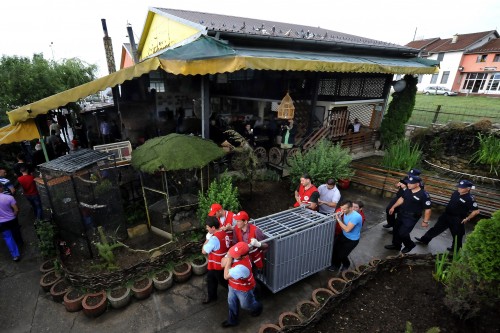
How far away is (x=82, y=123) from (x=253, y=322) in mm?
11167

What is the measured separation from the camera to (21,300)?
4.28 m

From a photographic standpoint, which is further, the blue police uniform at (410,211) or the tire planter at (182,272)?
the blue police uniform at (410,211)

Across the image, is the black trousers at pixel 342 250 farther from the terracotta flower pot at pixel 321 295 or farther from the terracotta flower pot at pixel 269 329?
the terracotta flower pot at pixel 269 329

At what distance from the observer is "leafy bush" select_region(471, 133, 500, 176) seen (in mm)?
8844

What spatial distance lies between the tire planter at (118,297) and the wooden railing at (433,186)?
7416 millimetres

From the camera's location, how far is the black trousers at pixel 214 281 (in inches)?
153

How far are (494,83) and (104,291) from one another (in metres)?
51.1

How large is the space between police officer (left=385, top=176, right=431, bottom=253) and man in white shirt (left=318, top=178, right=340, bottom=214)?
1.31m

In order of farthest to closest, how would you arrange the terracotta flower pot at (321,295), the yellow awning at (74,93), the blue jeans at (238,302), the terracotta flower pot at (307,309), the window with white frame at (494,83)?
the window with white frame at (494,83) < the yellow awning at (74,93) < the terracotta flower pot at (321,295) < the terracotta flower pot at (307,309) < the blue jeans at (238,302)

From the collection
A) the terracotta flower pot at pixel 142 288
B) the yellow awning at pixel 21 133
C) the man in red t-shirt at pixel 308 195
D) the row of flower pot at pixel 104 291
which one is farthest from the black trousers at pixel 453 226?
the yellow awning at pixel 21 133

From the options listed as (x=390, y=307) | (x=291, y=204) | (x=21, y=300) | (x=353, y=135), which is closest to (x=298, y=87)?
(x=353, y=135)

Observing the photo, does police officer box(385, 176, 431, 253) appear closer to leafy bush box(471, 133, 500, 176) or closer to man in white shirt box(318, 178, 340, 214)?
man in white shirt box(318, 178, 340, 214)

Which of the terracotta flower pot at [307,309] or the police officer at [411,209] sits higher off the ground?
the police officer at [411,209]

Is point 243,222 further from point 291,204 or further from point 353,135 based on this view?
point 353,135
